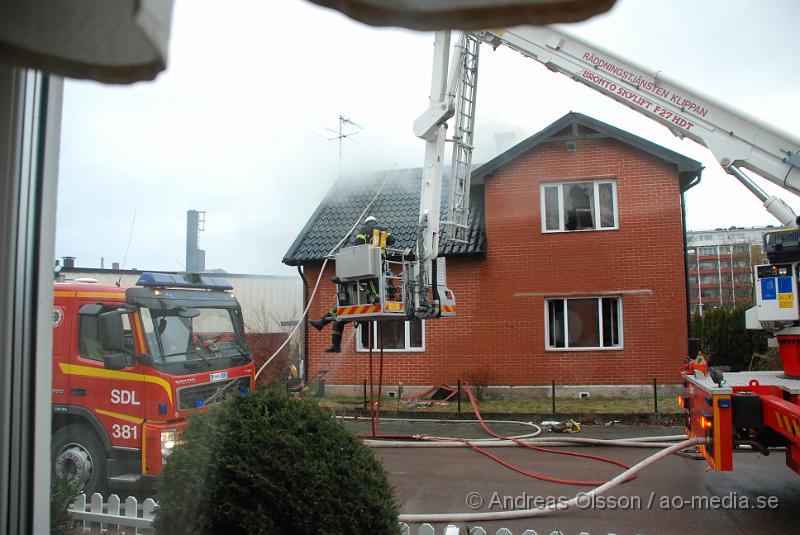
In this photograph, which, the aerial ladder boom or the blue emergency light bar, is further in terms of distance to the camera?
the aerial ladder boom

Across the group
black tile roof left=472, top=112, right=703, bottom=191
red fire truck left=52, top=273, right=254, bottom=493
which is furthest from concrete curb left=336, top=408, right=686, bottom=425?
red fire truck left=52, top=273, right=254, bottom=493

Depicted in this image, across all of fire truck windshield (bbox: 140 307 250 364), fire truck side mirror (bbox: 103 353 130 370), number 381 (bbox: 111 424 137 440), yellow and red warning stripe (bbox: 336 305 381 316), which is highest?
yellow and red warning stripe (bbox: 336 305 381 316)

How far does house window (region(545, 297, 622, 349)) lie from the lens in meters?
12.4

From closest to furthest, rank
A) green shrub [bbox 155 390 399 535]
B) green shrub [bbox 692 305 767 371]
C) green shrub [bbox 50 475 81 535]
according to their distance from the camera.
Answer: green shrub [bbox 155 390 399 535]
green shrub [bbox 50 475 81 535]
green shrub [bbox 692 305 767 371]

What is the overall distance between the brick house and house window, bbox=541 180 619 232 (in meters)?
0.02

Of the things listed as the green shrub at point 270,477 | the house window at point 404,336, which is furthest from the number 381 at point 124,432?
the house window at point 404,336

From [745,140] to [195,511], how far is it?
284 inches

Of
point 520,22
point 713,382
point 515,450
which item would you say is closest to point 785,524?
point 713,382

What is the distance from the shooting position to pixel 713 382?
17.9 ft

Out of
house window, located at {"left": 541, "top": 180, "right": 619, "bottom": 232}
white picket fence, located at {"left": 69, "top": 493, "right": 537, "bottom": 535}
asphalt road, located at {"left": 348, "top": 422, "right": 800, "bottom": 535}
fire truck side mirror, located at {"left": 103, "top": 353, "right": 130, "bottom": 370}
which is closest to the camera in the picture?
white picket fence, located at {"left": 69, "top": 493, "right": 537, "bottom": 535}

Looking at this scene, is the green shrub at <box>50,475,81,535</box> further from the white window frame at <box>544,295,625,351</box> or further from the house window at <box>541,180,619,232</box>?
the house window at <box>541,180,619,232</box>

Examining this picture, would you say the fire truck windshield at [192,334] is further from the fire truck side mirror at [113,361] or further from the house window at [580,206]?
the house window at [580,206]

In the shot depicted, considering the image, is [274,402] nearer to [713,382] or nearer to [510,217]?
[713,382]

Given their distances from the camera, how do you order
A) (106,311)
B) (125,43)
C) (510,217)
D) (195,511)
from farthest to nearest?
(510,217)
(106,311)
(195,511)
(125,43)
